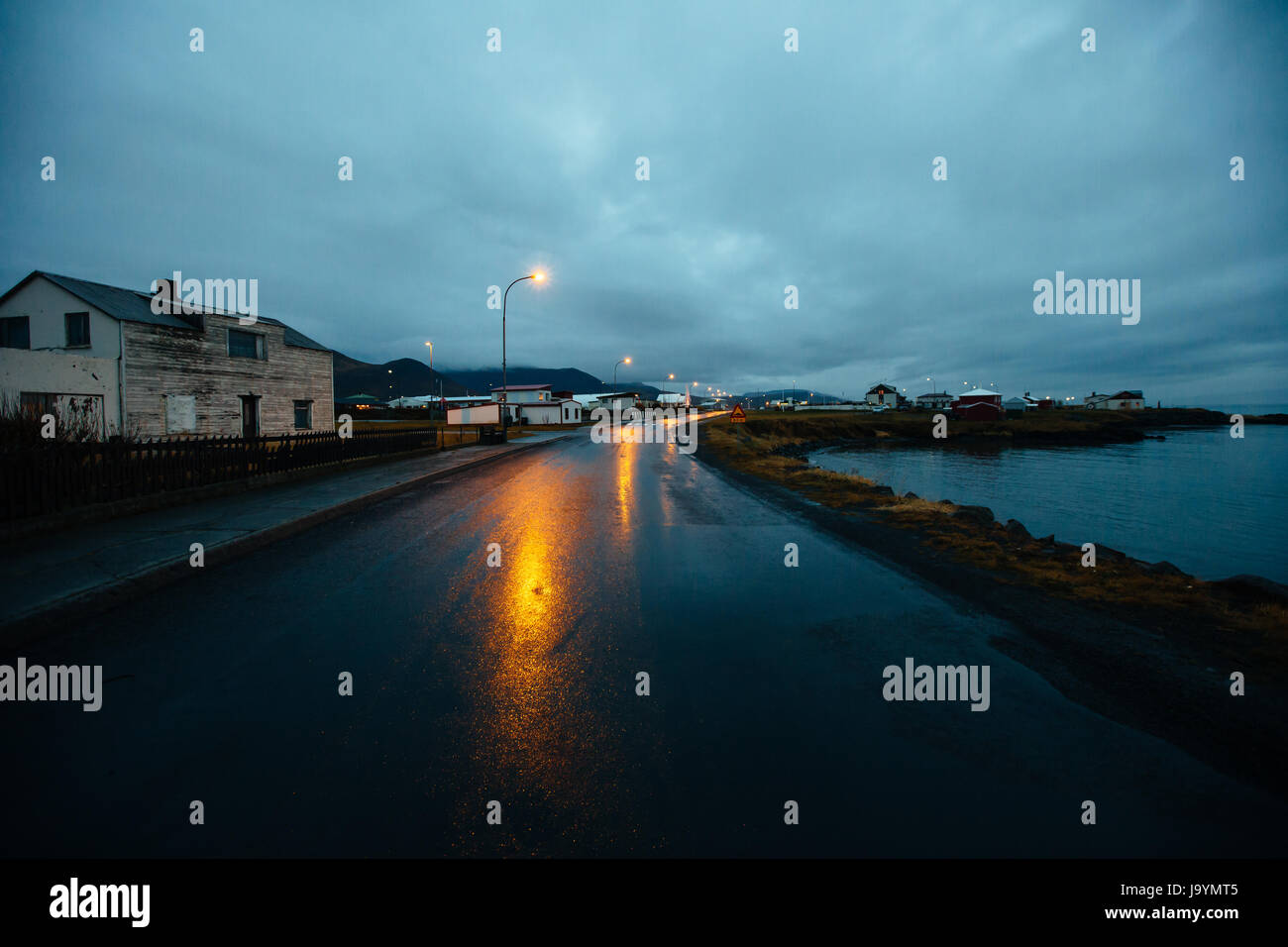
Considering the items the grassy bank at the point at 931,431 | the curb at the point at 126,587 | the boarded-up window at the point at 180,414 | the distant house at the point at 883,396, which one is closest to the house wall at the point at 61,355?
the boarded-up window at the point at 180,414

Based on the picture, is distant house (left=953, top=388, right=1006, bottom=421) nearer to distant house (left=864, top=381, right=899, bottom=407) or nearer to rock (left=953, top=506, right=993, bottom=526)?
distant house (left=864, top=381, right=899, bottom=407)

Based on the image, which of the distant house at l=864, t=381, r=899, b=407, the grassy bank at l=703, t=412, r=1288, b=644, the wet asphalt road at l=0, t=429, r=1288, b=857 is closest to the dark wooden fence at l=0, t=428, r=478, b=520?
the wet asphalt road at l=0, t=429, r=1288, b=857

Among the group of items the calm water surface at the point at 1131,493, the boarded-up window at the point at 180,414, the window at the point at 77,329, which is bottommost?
the calm water surface at the point at 1131,493

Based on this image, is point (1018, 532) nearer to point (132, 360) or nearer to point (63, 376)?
point (63, 376)

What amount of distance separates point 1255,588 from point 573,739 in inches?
311

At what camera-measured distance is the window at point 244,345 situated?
29.8 m

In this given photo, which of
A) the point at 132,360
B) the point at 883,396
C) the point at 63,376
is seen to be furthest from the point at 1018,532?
the point at 883,396

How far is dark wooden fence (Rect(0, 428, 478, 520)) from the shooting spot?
869cm

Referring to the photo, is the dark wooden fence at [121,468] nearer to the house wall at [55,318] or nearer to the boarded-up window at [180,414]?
the boarded-up window at [180,414]

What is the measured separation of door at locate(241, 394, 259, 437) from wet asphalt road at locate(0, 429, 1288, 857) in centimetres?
2835

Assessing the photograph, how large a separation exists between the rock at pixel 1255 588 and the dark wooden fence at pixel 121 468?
16071mm

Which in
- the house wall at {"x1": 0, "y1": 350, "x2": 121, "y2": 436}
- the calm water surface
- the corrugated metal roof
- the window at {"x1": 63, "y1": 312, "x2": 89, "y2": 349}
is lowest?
the calm water surface
